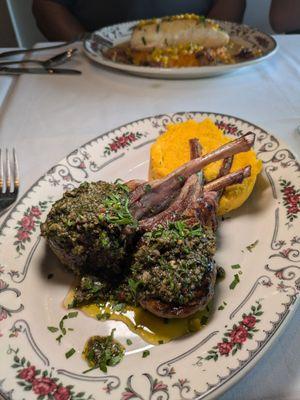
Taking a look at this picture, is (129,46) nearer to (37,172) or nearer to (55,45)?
(55,45)

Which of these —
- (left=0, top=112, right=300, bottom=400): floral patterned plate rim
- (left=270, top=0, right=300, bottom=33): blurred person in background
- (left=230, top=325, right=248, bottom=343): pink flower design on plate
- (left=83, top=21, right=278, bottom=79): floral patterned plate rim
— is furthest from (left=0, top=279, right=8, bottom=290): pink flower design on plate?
(left=270, top=0, right=300, bottom=33): blurred person in background

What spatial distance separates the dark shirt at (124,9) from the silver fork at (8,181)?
1.92m

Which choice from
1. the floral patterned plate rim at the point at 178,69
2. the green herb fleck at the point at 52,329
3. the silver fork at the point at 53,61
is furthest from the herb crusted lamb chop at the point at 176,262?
the silver fork at the point at 53,61

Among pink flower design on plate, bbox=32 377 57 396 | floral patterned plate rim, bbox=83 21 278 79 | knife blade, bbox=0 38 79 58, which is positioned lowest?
pink flower design on plate, bbox=32 377 57 396

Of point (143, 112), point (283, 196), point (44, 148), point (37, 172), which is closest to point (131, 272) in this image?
point (283, 196)

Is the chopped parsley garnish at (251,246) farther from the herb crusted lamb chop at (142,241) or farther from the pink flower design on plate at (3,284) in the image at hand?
the pink flower design on plate at (3,284)

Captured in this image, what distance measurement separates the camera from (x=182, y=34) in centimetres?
238

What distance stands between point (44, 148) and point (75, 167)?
353 millimetres

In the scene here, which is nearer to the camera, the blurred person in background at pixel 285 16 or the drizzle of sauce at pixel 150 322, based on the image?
the drizzle of sauce at pixel 150 322

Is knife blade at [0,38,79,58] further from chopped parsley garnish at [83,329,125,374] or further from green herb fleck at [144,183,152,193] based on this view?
chopped parsley garnish at [83,329,125,374]

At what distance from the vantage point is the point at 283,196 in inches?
50.0

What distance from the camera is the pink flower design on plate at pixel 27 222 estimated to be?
49.1 inches

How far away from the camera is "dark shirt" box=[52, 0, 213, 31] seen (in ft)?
10.0

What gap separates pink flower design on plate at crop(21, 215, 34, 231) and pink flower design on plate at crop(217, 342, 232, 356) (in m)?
0.69
